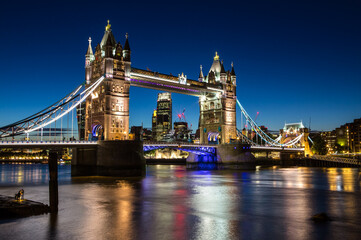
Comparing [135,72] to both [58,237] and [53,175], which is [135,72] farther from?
[58,237]

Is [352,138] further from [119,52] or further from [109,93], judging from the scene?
[109,93]

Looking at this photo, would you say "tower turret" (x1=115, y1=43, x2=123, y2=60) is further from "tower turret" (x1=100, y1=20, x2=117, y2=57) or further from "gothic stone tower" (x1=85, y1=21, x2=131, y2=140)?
"tower turret" (x1=100, y1=20, x2=117, y2=57)

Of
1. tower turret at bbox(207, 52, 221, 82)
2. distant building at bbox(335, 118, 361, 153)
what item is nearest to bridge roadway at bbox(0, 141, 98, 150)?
tower turret at bbox(207, 52, 221, 82)

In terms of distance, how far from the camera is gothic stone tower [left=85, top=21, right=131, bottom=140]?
4778cm

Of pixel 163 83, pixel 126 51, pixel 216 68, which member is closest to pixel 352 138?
pixel 216 68

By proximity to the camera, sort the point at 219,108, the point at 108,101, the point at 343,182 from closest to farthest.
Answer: the point at 343,182 → the point at 108,101 → the point at 219,108

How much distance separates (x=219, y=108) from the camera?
68625 mm

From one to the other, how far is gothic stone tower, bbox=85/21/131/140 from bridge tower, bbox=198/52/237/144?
22.0m

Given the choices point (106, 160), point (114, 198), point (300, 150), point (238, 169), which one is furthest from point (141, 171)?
point (300, 150)

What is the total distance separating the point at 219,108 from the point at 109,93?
88.1 feet

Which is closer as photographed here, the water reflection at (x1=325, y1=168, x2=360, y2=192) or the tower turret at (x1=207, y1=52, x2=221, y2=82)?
the water reflection at (x1=325, y1=168, x2=360, y2=192)

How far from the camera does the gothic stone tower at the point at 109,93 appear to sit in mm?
47781

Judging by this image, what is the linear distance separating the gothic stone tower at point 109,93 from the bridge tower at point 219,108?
866 inches

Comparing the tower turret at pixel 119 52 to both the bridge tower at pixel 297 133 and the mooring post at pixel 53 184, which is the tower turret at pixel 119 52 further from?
the bridge tower at pixel 297 133
